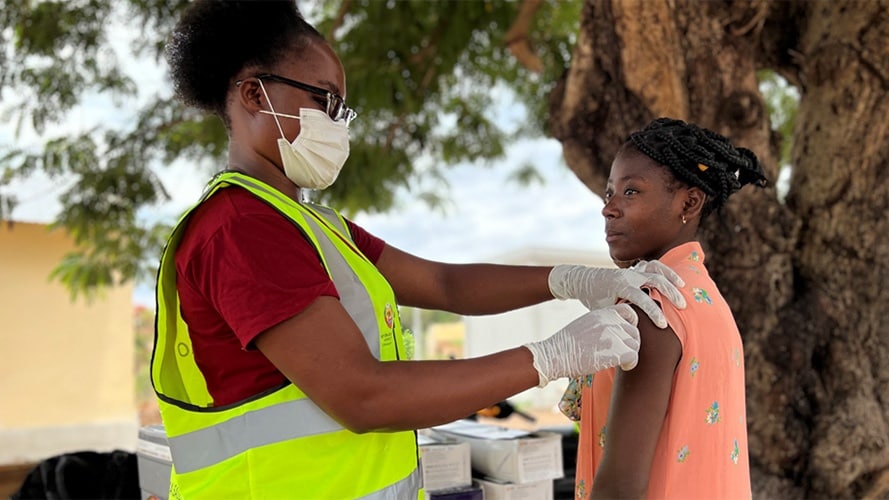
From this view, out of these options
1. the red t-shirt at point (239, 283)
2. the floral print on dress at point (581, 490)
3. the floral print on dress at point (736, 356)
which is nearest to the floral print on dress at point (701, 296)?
the floral print on dress at point (736, 356)

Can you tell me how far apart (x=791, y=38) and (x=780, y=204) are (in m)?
0.81

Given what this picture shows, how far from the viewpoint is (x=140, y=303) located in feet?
A: 51.2

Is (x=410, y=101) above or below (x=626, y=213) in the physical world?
above

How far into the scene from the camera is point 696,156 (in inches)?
71.7

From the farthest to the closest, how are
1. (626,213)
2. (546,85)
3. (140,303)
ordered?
1. (140,303)
2. (546,85)
3. (626,213)

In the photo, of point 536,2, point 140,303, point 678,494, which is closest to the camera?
point 678,494

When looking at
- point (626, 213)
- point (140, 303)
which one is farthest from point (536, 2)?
point (140, 303)

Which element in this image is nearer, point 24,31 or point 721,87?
point 721,87

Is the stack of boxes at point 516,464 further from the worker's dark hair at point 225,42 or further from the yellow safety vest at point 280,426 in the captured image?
the worker's dark hair at point 225,42

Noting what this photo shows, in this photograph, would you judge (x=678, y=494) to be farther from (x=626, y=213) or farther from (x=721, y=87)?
(x=721, y=87)

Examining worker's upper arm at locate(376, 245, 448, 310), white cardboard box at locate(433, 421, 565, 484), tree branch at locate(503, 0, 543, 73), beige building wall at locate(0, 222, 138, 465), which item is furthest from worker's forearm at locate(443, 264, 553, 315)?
beige building wall at locate(0, 222, 138, 465)

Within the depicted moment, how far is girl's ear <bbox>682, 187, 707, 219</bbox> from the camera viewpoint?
1.86 metres

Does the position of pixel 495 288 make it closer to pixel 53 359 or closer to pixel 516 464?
pixel 516 464

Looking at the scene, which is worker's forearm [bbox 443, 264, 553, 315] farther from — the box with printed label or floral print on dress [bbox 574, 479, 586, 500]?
the box with printed label
